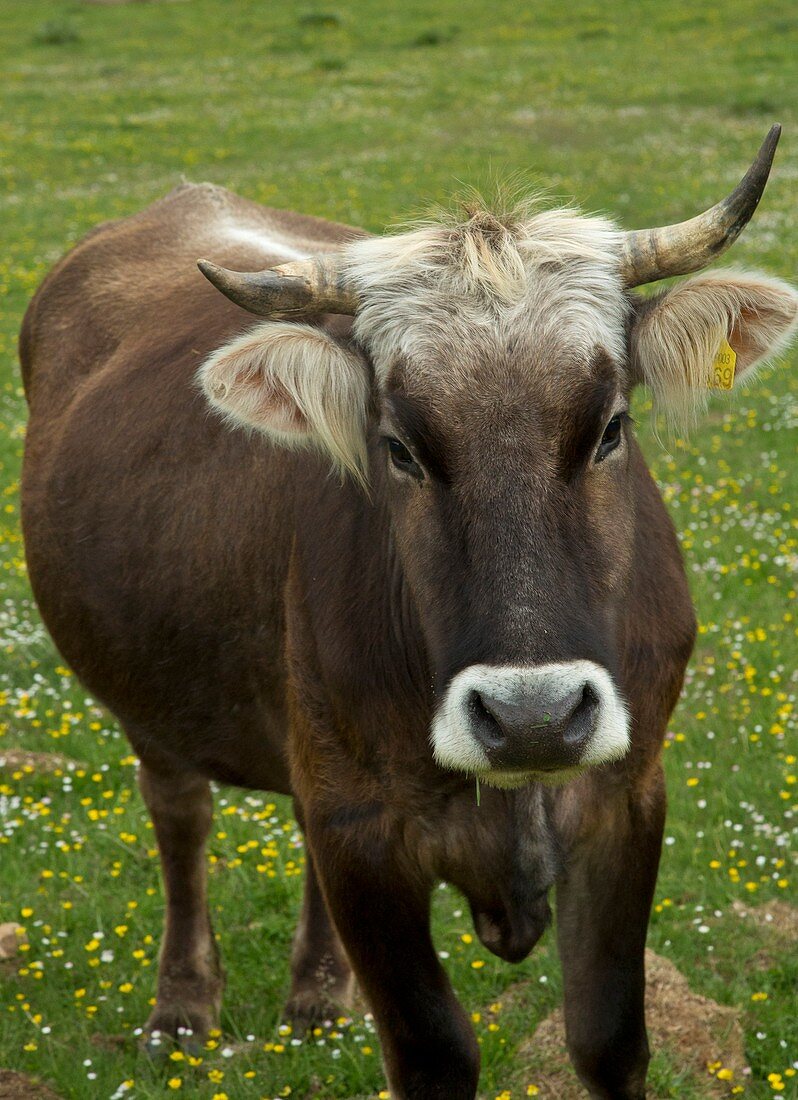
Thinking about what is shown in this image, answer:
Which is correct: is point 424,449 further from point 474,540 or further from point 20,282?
point 20,282

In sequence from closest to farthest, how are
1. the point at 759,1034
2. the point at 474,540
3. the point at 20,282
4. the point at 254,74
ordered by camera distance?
the point at 474,540
the point at 759,1034
the point at 20,282
the point at 254,74

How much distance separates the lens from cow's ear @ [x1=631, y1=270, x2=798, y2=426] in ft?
13.1

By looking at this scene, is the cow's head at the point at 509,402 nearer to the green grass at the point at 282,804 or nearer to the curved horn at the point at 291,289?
the curved horn at the point at 291,289

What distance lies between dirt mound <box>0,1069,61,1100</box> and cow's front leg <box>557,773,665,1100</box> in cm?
194

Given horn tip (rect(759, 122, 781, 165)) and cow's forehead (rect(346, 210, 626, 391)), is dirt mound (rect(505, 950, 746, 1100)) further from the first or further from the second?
horn tip (rect(759, 122, 781, 165))

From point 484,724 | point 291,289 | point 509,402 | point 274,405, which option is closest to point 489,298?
point 509,402

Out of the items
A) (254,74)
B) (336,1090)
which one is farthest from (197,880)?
(254,74)

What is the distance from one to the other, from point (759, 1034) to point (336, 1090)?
153 cm

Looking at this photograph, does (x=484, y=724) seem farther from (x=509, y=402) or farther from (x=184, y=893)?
(x=184, y=893)

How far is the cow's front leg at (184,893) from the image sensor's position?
221 inches

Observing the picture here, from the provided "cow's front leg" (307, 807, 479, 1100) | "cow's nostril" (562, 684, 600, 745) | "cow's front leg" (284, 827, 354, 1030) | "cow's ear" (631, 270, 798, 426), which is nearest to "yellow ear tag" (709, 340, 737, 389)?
"cow's ear" (631, 270, 798, 426)

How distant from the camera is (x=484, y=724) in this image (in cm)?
332

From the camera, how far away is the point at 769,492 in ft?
33.0

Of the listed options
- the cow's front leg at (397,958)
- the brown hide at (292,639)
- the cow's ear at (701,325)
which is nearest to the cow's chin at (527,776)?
the brown hide at (292,639)
